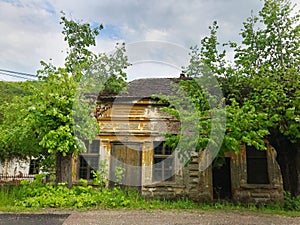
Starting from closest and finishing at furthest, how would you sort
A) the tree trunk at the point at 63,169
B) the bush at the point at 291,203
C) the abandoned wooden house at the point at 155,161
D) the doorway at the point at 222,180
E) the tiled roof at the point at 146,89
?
the bush at the point at 291,203
the tree trunk at the point at 63,169
the abandoned wooden house at the point at 155,161
the tiled roof at the point at 146,89
the doorway at the point at 222,180

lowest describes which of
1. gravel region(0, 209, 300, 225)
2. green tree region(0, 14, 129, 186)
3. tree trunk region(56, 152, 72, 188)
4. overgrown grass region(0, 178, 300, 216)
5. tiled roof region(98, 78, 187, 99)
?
gravel region(0, 209, 300, 225)

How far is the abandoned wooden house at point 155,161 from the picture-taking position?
33.2 feet

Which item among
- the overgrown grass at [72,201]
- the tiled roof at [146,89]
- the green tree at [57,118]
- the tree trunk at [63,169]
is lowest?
the overgrown grass at [72,201]

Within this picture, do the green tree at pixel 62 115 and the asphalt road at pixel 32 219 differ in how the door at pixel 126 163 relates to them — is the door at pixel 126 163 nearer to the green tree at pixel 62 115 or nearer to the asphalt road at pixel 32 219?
the green tree at pixel 62 115

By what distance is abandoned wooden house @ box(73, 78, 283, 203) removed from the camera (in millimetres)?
10133

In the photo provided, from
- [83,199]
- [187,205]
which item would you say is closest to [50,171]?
[83,199]

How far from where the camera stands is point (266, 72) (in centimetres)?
801

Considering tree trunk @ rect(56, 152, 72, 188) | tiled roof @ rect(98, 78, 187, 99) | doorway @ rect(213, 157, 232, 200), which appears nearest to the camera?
tree trunk @ rect(56, 152, 72, 188)

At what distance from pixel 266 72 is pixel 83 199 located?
685cm

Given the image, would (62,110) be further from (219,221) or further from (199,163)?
(199,163)

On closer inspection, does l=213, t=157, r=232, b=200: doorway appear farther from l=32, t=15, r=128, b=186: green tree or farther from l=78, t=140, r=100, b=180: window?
l=32, t=15, r=128, b=186: green tree

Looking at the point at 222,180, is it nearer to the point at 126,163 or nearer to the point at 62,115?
the point at 126,163

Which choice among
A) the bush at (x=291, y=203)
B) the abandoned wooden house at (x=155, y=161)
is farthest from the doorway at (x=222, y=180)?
the bush at (x=291, y=203)

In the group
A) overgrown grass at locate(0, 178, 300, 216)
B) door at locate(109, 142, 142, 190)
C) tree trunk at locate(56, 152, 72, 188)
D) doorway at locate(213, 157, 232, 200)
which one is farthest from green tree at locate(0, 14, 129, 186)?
doorway at locate(213, 157, 232, 200)
